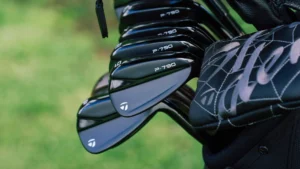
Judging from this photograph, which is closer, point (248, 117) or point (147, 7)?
point (248, 117)

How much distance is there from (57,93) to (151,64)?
5.36 ft

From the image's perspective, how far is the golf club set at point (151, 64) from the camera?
4.58 ft

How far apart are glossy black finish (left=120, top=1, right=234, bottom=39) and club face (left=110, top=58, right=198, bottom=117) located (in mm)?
164

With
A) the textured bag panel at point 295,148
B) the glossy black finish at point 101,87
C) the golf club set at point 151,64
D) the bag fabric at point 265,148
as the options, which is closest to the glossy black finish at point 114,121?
the golf club set at point 151,64

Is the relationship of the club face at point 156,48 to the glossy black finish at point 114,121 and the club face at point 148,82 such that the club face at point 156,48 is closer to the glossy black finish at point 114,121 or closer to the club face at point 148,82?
the club face at point 148,82

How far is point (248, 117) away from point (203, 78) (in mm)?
136

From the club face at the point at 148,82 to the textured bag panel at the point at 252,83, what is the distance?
13cm

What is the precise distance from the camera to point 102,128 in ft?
5.40

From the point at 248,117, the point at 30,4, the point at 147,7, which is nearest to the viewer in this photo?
the point at 248,117

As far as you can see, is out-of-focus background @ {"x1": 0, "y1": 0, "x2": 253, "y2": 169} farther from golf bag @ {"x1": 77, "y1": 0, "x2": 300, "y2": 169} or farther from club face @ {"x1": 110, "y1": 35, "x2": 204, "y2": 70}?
club face @ {"x1": 110, "y1": 35, "x2": 204, "y2": 70}

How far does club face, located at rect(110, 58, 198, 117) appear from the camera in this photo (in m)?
1.39

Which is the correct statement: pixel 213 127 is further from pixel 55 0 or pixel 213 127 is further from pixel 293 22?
pixel 55 0

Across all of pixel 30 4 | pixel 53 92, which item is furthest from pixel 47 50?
pixel 30 4

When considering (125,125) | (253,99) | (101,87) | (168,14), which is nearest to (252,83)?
(253,99)
